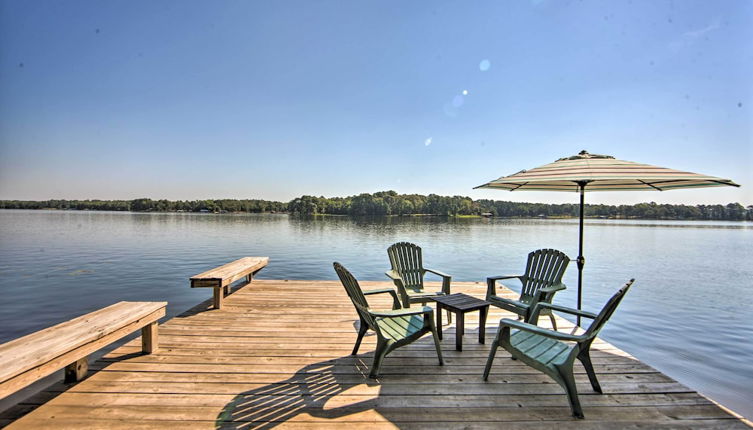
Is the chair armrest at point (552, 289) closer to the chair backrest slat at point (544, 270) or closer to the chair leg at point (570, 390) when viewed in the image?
the chair backrest slat at point (544, 270)

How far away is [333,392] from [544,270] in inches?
114

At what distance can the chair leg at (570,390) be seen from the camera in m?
2.07

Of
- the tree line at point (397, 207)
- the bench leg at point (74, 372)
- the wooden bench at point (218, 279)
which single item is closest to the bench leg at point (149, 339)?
the bench leg at point (74, 372)

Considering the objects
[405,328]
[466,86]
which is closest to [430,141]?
[466,86]

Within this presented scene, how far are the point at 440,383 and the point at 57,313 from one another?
8061 millimetres

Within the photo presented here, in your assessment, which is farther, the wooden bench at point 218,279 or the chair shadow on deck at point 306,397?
the wooden bench at point 218,279

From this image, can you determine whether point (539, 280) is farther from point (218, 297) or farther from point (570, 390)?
point (218, 297)

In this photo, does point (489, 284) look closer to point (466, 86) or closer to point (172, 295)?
point (172, 295)

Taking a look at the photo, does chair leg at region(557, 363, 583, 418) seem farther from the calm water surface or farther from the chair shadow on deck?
the calm water surface

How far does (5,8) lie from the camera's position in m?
8.16

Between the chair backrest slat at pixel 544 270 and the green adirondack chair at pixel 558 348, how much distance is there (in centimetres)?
104

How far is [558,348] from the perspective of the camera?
2.48m

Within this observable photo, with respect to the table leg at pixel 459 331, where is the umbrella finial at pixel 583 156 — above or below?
above

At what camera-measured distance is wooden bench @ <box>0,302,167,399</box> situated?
5.60ft
